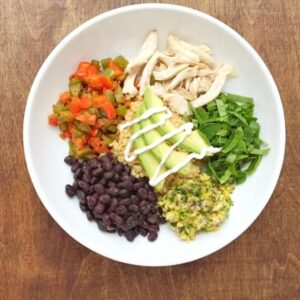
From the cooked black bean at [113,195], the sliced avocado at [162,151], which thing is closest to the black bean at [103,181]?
the cooked black bean at [113,195]

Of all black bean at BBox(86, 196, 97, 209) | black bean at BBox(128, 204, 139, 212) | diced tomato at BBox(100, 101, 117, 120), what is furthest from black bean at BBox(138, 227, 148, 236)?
diced tomato at BBox(100, 101, 117, 120)

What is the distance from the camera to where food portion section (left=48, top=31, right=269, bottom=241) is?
1927 mm

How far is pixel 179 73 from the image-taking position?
6.59ft

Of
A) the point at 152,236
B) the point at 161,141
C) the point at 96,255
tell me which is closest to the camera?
the point at 161,141

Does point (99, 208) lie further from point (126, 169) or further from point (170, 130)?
point (170, 130)

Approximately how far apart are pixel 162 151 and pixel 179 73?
337 millimetres

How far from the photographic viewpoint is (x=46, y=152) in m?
2.02

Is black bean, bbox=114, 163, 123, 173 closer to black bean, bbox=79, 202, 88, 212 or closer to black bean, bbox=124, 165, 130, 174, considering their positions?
black bean, bbox=124, 165, 130, 174

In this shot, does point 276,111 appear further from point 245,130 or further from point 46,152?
point 46,152

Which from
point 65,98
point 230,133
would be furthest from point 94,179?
point 230,133

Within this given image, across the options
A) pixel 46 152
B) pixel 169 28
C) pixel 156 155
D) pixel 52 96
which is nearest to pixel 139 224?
pixel 156 155

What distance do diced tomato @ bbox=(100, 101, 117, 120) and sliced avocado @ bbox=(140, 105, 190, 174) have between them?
12cm

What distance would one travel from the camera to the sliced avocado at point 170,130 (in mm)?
1918

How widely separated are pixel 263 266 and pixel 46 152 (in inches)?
41.7
